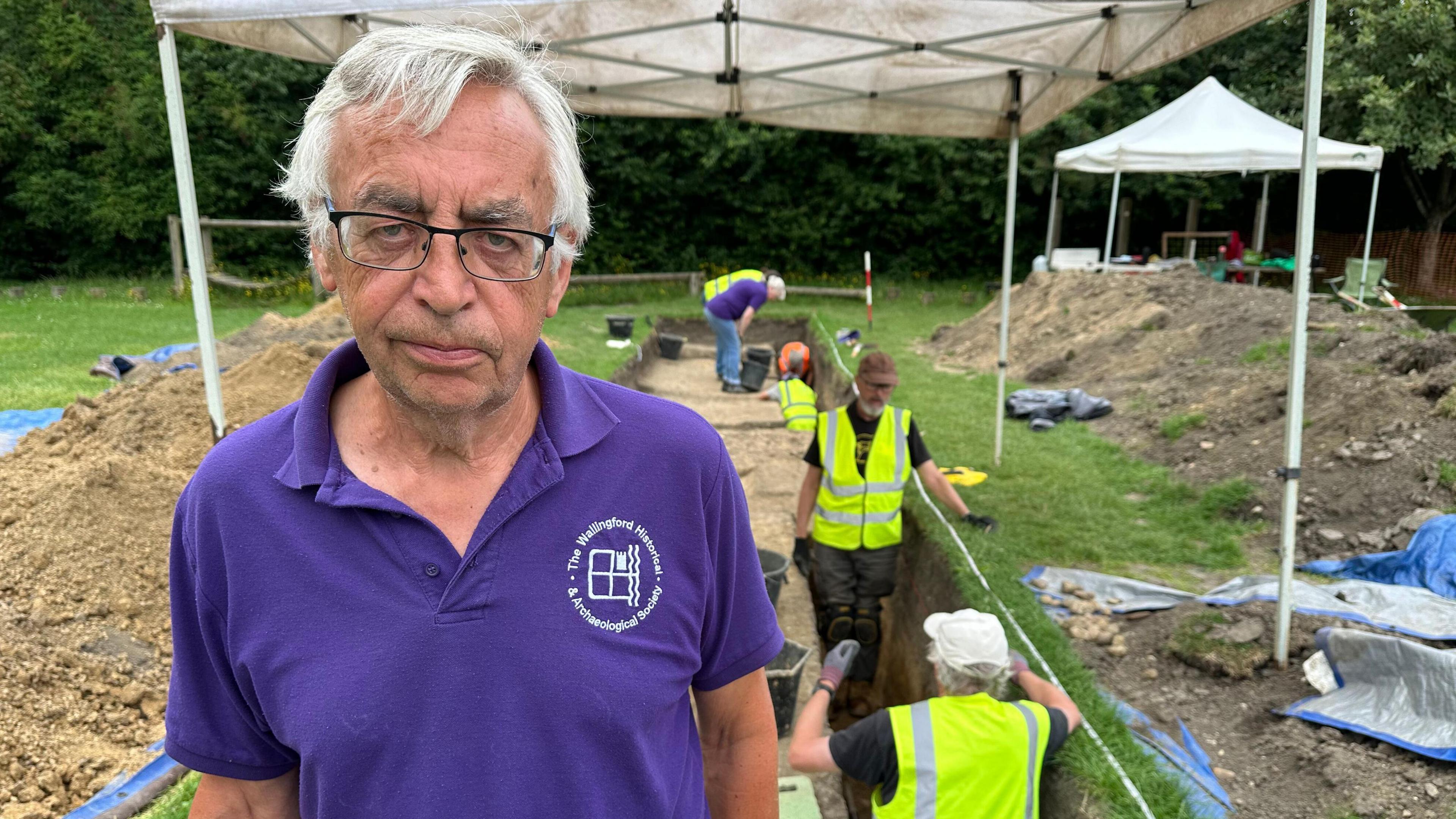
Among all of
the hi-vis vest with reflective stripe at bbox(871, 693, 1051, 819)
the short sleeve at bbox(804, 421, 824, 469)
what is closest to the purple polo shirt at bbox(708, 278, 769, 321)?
the short sleeve at bbox(804, 421, 824, 469)

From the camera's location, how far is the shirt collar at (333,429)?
1.17 m

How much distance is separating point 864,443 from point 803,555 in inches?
39.5

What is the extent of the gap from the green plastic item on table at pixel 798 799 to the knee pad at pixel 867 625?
1690mm

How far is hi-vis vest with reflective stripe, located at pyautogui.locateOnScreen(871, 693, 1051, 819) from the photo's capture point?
2.89m

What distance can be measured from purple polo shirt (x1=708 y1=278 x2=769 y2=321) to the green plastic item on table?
8197mm

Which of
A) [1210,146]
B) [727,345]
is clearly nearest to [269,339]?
[727,345]

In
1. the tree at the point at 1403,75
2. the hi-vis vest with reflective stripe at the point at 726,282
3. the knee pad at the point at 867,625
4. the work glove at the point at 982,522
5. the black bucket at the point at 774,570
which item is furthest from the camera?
the tree at the point at 1403,75

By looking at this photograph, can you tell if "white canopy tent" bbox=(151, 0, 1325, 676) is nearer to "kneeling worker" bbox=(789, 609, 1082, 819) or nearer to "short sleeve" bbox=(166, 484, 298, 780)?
"kneeling worker" bbox=(789, 609, 1082, 819)

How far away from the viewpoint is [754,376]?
12.0m

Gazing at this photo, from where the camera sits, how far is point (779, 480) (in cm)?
796

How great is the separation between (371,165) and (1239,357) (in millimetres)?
9892

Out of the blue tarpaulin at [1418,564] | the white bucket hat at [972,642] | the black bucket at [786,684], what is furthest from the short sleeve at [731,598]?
the blue tarpaulin at [1418,564]

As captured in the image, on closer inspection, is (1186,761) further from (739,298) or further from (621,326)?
(621,326)

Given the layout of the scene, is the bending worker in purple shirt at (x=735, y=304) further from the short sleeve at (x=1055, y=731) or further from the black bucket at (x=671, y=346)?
the short sleeve at (x=1055, y=731)
